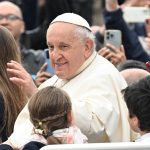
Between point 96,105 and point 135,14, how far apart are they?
3.76m

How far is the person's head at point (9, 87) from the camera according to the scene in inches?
293

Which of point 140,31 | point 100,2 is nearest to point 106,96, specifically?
point 140,31

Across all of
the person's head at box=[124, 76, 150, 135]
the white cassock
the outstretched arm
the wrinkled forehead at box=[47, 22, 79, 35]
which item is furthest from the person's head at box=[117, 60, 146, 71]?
the person's head at box=[124, 76, 150, 135]

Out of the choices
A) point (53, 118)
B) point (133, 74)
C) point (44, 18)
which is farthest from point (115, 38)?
point (44, 18)

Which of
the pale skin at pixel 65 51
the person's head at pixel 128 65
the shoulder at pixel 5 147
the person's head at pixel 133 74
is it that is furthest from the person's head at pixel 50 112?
Answer: the person's head at pixel 128 65

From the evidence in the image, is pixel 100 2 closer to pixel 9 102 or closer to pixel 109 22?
pixel 109 22

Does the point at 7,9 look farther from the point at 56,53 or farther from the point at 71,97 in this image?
the point at 71,97

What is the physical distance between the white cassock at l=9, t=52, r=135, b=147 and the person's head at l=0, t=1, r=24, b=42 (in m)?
3.02

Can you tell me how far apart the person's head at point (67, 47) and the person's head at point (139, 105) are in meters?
1.01

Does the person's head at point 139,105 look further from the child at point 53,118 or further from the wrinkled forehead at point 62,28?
the wrinkled forehead at point 62,28

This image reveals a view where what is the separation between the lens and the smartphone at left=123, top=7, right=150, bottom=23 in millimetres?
10559

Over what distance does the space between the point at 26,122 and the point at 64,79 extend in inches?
21.5

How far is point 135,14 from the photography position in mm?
10672

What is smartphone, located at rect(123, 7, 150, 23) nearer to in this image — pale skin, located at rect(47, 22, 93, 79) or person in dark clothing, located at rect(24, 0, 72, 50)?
person in dark clothing, located at rect(24, 0, 72, 50)
